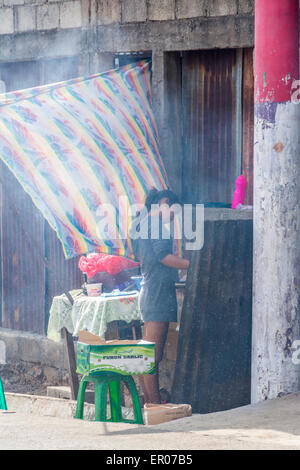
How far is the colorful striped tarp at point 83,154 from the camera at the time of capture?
8.09 meters

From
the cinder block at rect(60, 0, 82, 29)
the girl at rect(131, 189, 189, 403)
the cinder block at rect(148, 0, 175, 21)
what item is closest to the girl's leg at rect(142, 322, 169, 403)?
the girl at rect(131, 189, 189, 403)

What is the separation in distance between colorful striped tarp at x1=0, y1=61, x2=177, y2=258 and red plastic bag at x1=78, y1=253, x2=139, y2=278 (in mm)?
119

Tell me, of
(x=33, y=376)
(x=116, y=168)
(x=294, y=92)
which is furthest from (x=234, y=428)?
(x=33, y=376)

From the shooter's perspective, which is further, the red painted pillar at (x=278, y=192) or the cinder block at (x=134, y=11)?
the cinder block at (x=134, y=11)

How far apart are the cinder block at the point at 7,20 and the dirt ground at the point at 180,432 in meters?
4.89

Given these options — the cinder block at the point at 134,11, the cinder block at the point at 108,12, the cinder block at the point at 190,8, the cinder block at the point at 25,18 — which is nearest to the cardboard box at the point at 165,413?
the cinder block at the point at 190,8

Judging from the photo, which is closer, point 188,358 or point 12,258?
point 188,358

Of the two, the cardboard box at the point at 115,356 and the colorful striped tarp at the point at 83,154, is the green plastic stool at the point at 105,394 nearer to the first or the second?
the cardboard box at the point at 115,356

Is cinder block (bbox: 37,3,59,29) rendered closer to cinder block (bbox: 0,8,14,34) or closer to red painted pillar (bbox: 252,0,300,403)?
cinder block (bbox: 0,8,14,34)

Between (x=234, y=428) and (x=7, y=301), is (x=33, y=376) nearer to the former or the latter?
(x=7, y=301)

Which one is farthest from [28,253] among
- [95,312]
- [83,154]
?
[95,312]

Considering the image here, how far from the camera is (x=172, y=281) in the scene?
772 cm

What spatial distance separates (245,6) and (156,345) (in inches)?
132

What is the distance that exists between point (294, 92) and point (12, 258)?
15.3 feet
